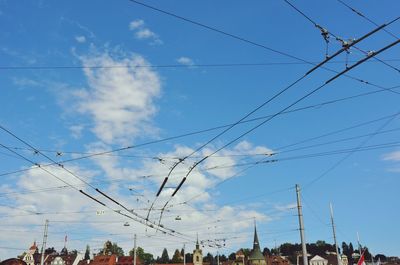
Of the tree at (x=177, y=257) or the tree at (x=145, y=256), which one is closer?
the tree at (x=145, y=256)

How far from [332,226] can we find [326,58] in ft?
110

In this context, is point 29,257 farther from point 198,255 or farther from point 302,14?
point 302,14

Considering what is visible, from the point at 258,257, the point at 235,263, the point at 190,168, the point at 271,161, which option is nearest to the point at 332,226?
the point at 271,161

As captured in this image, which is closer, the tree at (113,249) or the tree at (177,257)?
the tree at (113,249)

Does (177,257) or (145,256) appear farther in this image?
(177,257)

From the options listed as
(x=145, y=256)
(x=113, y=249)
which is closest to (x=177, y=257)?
(x=145, y=256)

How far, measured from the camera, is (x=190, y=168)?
19125mm

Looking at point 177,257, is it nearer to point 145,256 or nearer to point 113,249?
point 145,256

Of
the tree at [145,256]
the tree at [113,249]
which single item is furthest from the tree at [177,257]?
the tree at [113,249]

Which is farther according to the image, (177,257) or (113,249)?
(177,257)

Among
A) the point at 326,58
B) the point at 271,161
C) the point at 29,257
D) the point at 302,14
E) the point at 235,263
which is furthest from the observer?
the point at 235,263

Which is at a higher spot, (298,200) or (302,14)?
(302,14)

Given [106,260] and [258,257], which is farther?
[258,257]

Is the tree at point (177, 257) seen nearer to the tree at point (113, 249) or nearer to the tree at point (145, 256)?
the tree at point (145, 256)
